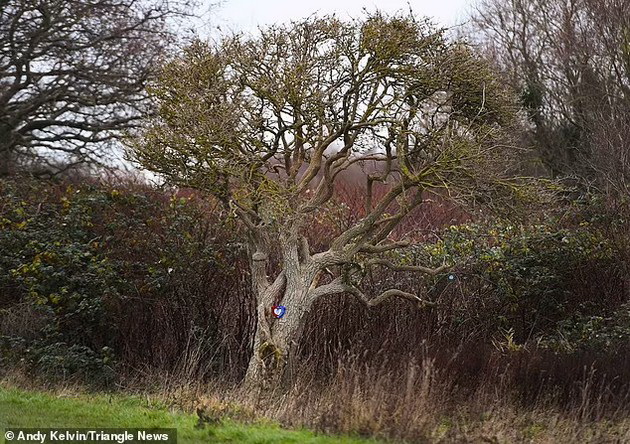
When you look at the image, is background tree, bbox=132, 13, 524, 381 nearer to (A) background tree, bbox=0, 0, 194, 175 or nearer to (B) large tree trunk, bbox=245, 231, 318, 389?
(B) large tree trunk, bbox=245, 231, 318, 389

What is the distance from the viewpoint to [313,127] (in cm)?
1189

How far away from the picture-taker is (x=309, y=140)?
12.0 meters

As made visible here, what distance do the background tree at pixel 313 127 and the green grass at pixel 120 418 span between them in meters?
2.23

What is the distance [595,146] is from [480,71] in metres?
5.30

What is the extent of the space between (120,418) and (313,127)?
4954mm

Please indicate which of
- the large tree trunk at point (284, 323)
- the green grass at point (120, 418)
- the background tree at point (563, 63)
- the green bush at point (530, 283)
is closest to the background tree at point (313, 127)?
the large tree trunk at point (284, 323)

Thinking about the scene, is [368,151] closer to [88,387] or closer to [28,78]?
[88,387]

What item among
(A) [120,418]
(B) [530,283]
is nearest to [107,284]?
(A) [120,418]

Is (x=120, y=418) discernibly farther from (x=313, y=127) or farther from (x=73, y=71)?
(x=73, y=71)

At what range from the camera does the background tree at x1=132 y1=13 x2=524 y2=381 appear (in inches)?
451

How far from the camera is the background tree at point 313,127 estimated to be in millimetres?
11461

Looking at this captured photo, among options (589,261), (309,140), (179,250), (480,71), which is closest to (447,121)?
(480,71)

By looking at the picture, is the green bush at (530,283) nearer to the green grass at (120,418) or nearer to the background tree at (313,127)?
the background tree at (313,127)

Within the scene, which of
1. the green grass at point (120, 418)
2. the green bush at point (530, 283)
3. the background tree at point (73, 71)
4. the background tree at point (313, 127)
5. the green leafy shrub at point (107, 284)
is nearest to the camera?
the green grass at point (120, 418)
